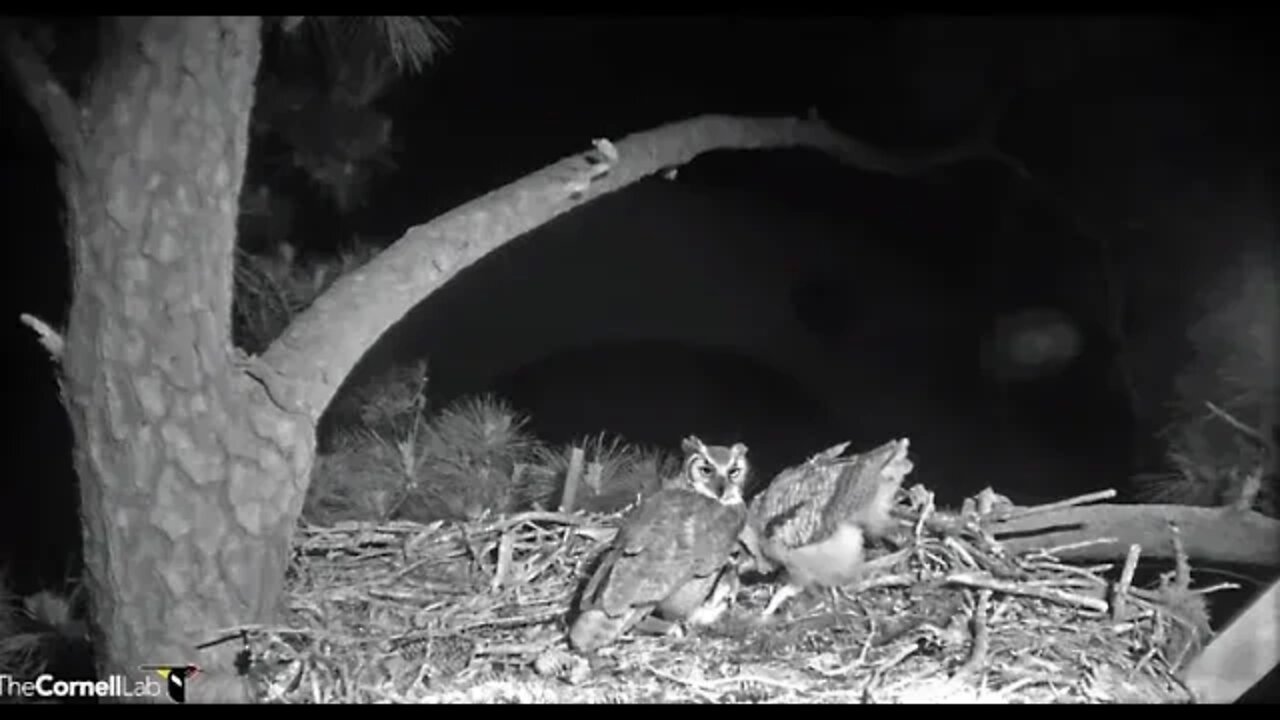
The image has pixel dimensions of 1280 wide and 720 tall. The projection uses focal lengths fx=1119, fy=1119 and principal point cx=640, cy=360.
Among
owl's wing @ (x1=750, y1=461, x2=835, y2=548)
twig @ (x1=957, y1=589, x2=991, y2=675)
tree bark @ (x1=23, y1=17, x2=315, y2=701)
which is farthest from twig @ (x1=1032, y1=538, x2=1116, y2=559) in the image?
tree bark @ (x1=23, y1=17, x2=315, y2=701)

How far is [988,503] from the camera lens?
2.38 metres

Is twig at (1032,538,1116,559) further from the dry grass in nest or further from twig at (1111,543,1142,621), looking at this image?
twig at (1111,543,1142,621)

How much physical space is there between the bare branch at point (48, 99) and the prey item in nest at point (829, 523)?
1.39m

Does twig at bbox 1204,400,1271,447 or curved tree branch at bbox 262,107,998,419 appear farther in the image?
twig at bbox 1204,400,1271,447

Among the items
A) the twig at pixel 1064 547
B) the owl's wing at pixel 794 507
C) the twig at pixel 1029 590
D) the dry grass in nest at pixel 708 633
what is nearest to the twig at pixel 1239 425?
the twig at pixel 1064 547

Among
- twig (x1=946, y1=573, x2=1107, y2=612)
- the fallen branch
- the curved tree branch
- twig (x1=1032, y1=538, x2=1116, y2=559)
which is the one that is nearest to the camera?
the curved tree branch

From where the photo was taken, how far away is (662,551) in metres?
1.95

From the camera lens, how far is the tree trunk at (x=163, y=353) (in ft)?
5.45

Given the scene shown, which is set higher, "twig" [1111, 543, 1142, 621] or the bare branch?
the bare branch

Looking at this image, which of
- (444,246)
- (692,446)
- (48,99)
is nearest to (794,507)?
(692,446)

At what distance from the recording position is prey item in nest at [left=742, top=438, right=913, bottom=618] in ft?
7.08

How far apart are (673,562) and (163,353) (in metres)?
0.89

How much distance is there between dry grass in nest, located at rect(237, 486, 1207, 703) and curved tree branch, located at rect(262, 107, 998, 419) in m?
0.42

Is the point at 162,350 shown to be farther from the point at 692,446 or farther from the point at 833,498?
the point at 833,498
